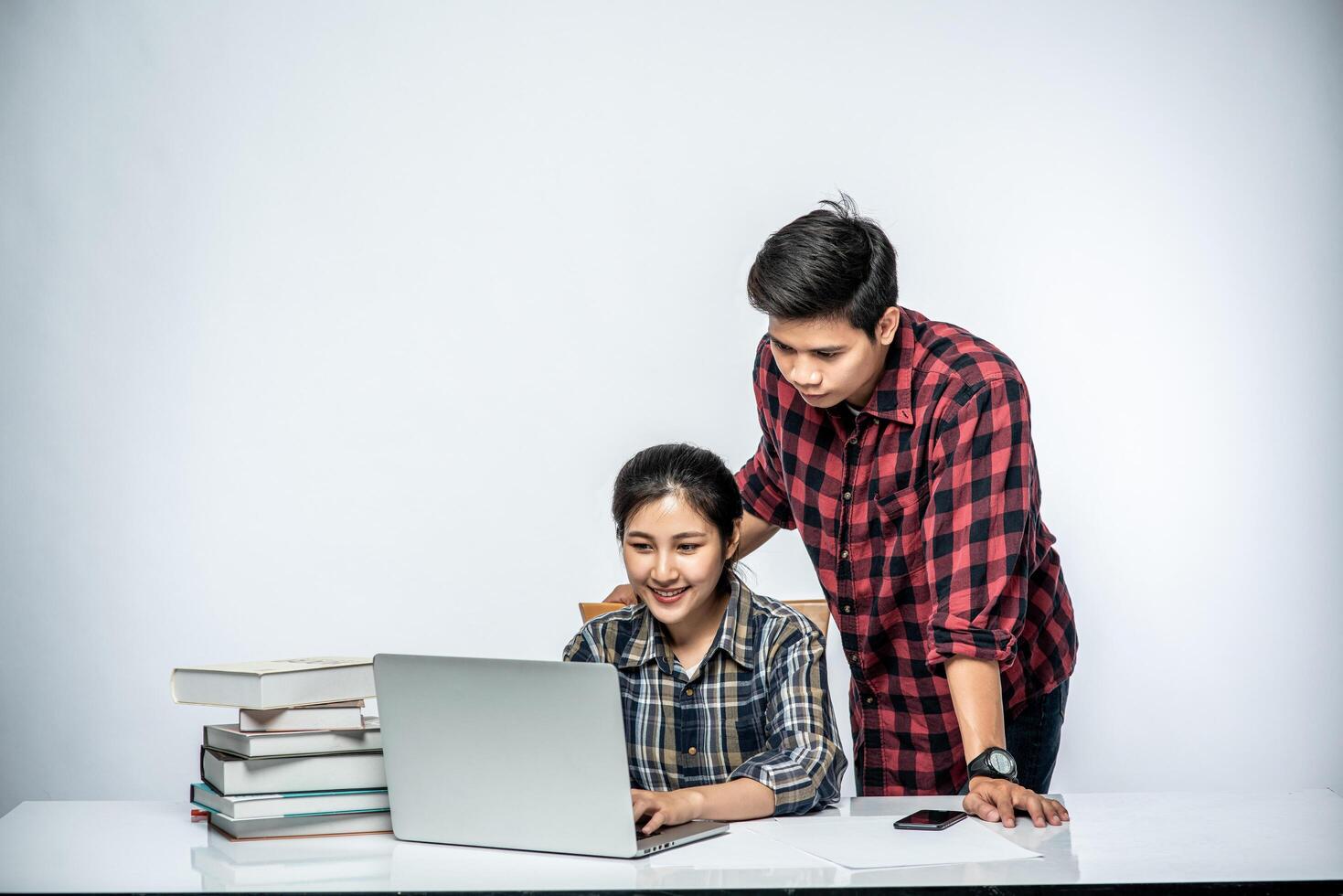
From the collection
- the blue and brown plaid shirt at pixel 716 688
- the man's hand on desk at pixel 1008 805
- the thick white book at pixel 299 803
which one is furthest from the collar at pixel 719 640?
the thick white book at pixel 299 803

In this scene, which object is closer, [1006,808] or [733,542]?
[1006,808]

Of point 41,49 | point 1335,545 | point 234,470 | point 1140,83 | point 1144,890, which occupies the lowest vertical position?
point 1144,890

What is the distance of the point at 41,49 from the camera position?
9.46ft

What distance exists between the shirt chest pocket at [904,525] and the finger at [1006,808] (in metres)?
0.41

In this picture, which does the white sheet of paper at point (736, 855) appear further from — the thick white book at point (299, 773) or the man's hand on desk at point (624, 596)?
the man's hand on desk at point (624, 596)

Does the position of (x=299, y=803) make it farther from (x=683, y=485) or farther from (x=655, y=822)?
(x=683, y=485)

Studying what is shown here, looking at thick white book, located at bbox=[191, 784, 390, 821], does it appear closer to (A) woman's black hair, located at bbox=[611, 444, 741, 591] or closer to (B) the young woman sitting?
(B) the young woman sitting

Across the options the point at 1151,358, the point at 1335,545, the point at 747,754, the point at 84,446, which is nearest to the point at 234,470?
the point at 84,446

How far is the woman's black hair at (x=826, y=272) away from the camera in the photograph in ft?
5.01

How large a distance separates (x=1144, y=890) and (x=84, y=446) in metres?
2.58

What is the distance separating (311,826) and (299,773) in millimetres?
56

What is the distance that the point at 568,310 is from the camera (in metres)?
2.94

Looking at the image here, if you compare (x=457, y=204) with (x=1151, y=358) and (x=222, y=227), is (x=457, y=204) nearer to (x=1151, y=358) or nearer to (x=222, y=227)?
(x=222, y=227)

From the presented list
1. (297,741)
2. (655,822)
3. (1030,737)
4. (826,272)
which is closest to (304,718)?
(297,741)
